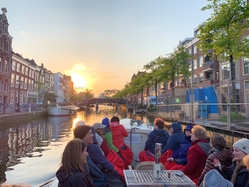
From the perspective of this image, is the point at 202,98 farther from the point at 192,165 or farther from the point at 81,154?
the point at 81,154

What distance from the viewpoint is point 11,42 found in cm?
3834

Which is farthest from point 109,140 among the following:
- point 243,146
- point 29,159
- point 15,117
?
point 15,117

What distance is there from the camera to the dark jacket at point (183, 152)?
451cm

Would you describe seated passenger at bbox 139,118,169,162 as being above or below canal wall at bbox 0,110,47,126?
above

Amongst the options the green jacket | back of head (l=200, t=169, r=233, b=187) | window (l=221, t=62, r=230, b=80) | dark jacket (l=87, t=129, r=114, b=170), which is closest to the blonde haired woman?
dark jacket (l=87, t=129, r=114, b=170)

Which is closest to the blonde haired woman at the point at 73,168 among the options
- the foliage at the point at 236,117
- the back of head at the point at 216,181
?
the back of head at the point at 216,181

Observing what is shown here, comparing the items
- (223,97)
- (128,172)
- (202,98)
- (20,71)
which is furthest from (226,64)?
(20,71)

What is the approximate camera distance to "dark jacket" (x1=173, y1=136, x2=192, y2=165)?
177 inches

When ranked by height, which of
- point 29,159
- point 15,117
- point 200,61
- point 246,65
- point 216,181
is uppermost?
point 200,61

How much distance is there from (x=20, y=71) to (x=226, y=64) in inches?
1510

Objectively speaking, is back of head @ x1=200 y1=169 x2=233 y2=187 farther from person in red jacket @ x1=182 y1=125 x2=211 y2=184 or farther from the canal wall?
the canal wall

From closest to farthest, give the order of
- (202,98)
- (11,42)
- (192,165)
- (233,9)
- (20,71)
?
(192,165), (233,9), (202,98), (11,42), (20,71)

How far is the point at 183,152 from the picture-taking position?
15.4ft

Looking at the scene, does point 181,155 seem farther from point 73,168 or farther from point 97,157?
point 73,168
